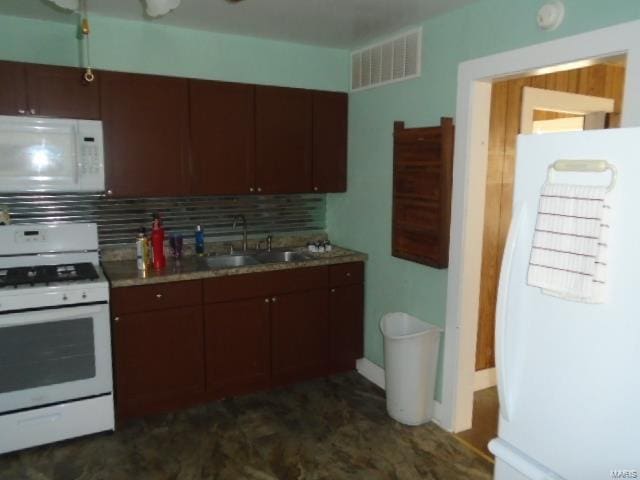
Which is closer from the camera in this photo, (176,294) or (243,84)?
(176,294)

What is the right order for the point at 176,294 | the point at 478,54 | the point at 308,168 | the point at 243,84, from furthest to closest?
the point at 308,168
the point at 243,84
the point at 176,294
the point at 478,54

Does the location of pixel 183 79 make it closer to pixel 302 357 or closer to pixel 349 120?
pixel 349 120

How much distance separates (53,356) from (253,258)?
1464mm

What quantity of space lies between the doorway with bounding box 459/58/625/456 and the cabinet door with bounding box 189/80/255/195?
1.64 meters

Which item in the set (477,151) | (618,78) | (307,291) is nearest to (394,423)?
(307,291)

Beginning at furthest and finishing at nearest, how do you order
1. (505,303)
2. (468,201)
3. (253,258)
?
1. (253,258)
2. (468,201)
3. (505,303)

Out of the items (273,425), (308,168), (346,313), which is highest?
(308,168)

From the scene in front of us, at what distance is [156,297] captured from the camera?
2.78 meters

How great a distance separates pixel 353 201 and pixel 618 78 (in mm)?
2247

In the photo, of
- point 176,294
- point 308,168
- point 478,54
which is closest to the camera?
point 478,54

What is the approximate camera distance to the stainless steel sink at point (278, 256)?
3566 mm

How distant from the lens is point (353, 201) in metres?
3.65

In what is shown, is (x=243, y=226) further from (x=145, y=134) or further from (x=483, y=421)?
(x=483, y=421)

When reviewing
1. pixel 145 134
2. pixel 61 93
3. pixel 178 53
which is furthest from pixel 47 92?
pixel 178 53
